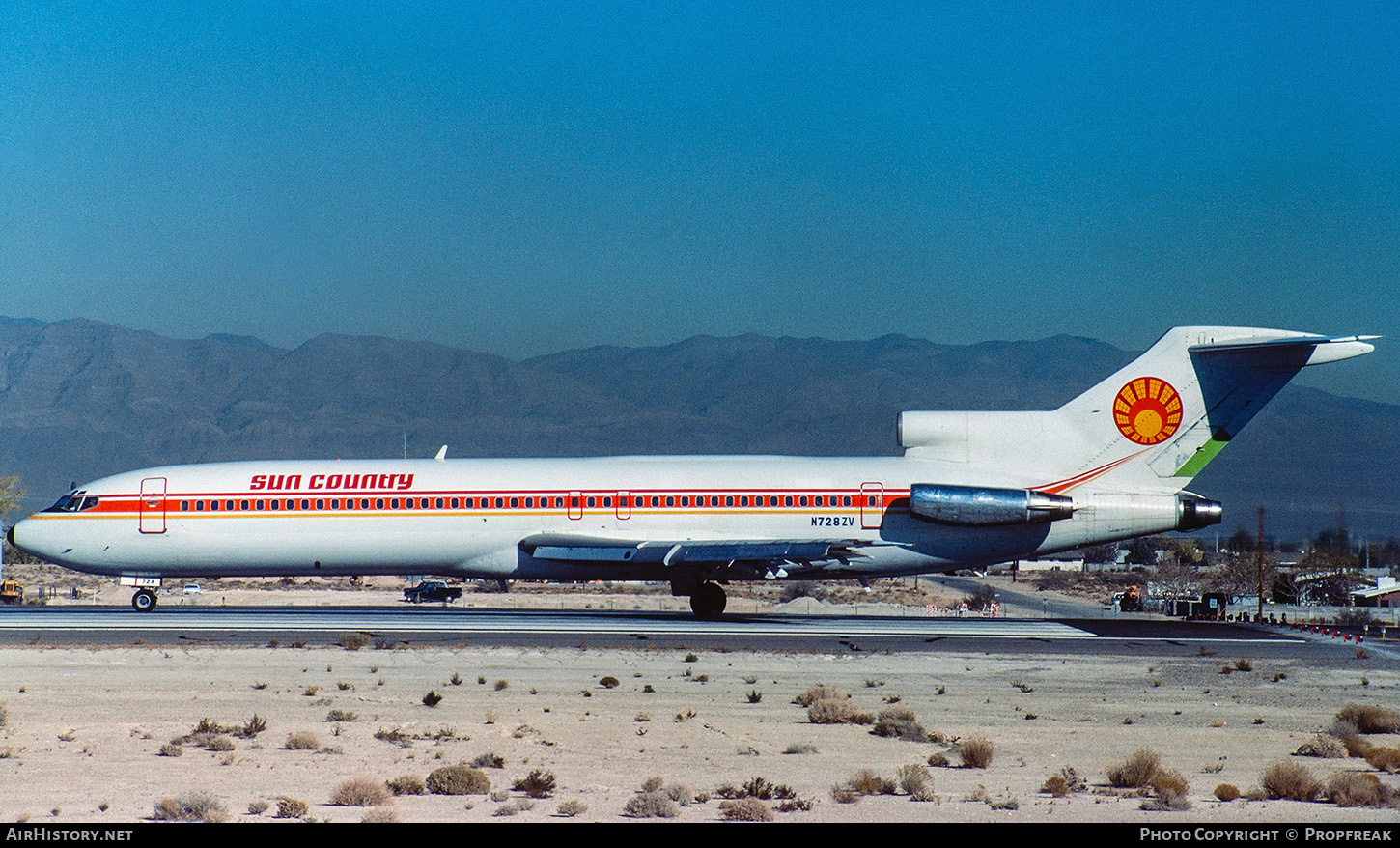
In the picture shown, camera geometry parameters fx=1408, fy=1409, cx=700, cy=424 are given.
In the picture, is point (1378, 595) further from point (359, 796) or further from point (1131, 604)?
point (359, 796)

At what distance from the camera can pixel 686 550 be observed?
104 ft

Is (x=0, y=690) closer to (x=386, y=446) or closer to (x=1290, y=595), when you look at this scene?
(x=1290, y=595)

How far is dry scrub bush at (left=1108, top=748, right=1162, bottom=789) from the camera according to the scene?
13.7 metres

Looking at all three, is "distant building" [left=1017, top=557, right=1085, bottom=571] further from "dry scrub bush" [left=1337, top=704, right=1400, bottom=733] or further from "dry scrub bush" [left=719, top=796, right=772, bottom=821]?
"dry scrub bush" [left=719, top=796, right=772, bottom=821]

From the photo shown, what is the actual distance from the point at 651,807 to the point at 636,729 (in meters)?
4.84

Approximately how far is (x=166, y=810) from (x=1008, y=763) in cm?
842

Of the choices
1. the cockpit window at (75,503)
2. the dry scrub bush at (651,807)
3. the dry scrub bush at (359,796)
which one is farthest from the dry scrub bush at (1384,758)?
the cockpit window at (75,503)

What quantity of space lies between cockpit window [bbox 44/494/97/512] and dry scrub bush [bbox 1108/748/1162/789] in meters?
27.1

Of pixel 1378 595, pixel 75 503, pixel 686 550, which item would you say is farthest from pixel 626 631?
pixel 1378 595

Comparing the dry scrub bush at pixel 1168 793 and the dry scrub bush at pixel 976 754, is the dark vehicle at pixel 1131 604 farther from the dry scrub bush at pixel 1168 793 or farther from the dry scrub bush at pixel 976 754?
the dry scrub bush at pixel 1168 793

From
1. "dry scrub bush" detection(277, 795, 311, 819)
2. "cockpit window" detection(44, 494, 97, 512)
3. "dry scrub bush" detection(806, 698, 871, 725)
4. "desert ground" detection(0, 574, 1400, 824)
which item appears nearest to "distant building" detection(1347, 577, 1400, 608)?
"desert ground" detection(0, 574, 1400, 824)

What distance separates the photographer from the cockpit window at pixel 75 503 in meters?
33.6

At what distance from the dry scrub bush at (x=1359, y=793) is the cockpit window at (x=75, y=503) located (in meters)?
28.8
